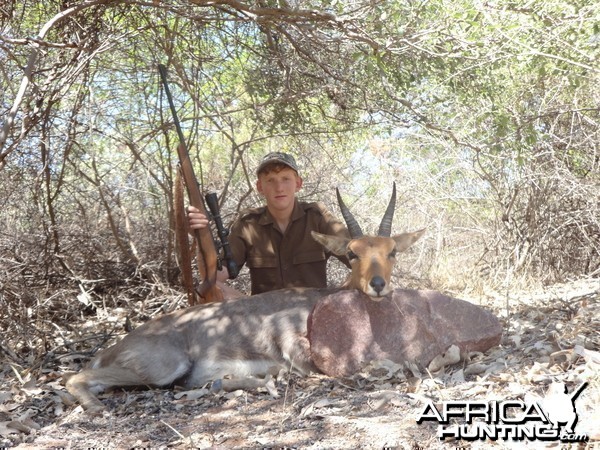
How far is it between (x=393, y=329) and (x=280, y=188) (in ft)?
6.49

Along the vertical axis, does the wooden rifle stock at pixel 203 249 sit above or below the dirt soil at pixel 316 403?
above

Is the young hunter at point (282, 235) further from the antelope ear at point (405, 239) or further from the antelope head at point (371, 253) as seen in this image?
the antelope ear at point (405, 239)

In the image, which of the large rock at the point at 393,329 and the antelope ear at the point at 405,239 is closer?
the large rock at the point at 393,329

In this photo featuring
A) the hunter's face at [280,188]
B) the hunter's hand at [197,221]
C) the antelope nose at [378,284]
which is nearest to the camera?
the antelope nose at [378,284]

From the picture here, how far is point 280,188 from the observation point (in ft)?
21.4

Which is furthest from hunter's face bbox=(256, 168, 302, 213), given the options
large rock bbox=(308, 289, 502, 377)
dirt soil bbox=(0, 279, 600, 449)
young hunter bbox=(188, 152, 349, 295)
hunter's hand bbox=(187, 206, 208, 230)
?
dirt soil bbox=(0, 279, 600, 449)

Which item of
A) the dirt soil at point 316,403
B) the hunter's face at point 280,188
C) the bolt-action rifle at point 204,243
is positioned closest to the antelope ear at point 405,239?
the dirt soil at point 316,403

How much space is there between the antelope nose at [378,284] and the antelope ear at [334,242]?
751 mm

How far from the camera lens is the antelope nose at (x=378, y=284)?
489cm

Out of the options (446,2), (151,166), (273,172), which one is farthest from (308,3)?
(151,166)

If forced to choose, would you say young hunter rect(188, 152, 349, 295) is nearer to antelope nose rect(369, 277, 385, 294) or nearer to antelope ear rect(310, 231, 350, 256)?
antelope ear rect(310, 231, 350, 256)

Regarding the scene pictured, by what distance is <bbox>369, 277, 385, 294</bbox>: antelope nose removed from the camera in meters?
4.89

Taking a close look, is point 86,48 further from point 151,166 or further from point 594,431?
point 594,431

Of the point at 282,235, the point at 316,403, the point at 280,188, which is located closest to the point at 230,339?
the point at 316,403
